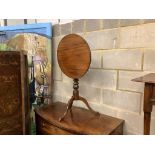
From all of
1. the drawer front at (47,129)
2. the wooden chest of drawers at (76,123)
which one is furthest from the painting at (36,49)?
the drawer front at (47,129)

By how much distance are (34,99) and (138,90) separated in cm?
118

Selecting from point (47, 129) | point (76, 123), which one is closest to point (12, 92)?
point (47, 129)

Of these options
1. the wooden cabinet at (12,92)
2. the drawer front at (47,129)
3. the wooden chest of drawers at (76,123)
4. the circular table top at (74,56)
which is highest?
the circular table top at (74,56)

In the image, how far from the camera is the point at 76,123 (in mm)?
1402

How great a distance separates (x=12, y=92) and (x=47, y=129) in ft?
1.49

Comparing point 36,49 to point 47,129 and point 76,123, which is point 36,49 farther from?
point 76,123

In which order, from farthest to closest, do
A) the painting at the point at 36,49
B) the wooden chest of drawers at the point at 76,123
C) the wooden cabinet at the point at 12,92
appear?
the painting at the point at 36,49 → the wooden cabinet at the point at 12,92 → the wooden chest of drawers at the point at 76,123

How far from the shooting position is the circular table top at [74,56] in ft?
4.56

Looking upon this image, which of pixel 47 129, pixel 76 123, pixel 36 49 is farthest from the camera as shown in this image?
pixel 36 49

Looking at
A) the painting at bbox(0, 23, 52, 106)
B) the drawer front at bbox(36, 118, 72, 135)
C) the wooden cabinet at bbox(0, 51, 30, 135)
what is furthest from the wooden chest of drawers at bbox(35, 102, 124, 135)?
the painting at bbox(0, 23, 52, 106)

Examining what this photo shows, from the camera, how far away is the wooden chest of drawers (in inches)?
50.7

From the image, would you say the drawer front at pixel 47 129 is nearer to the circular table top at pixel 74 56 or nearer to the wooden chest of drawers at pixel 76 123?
the wooden chest of drawers at pixel 76 123

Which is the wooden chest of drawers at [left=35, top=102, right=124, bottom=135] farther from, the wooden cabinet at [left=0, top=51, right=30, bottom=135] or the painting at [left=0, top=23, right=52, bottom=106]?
the painting at [left=0, top=23, right=52, bottom=106]
